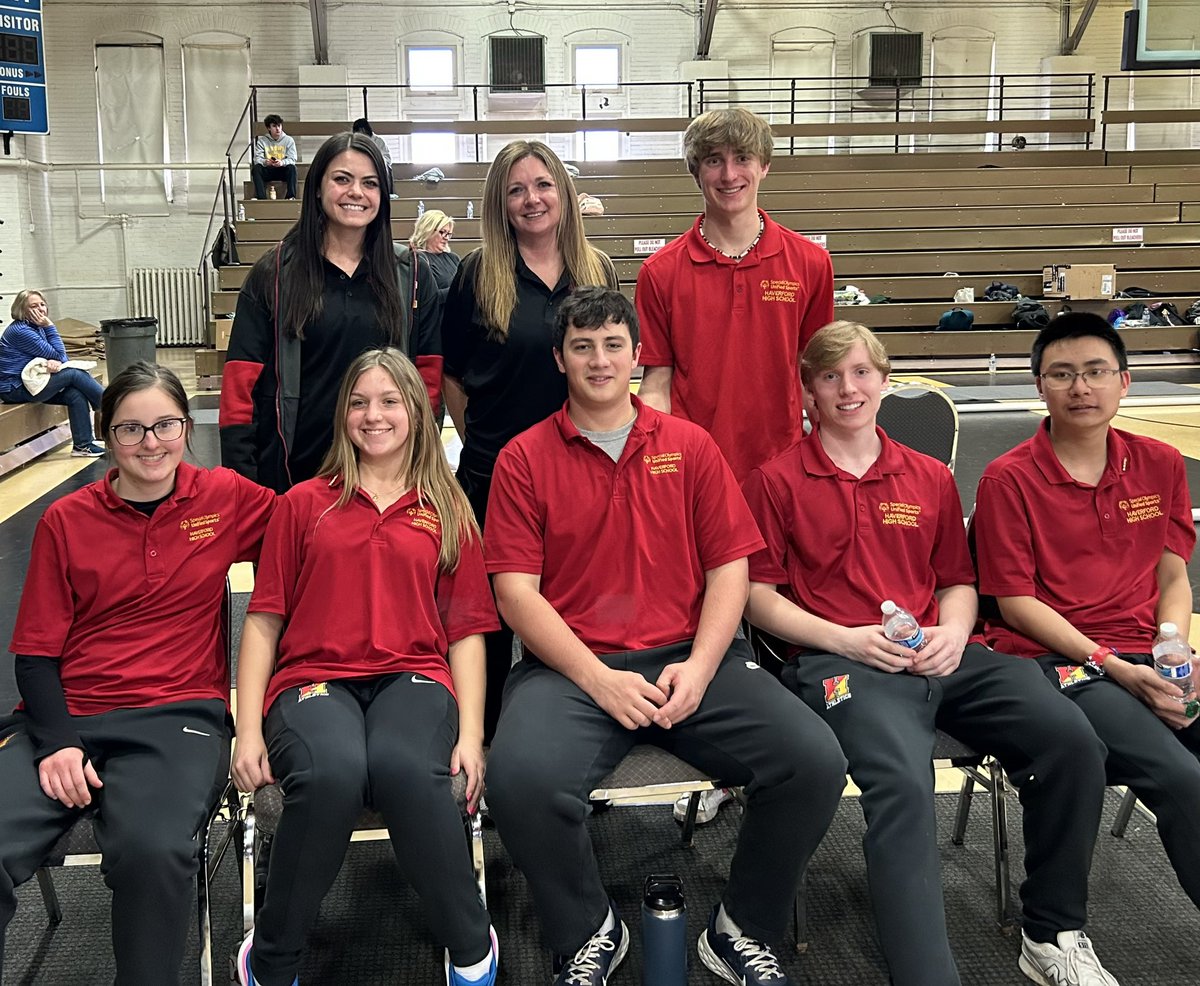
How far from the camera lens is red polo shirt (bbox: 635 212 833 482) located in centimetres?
235

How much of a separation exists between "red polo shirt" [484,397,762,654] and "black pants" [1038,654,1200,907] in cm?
69

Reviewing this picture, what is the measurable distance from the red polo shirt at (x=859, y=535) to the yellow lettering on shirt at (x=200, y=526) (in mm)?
1041

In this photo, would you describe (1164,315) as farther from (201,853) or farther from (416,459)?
(201,853)

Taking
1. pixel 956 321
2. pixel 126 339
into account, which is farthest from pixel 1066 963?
pixel 956 321

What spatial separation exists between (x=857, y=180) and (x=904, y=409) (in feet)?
35.6

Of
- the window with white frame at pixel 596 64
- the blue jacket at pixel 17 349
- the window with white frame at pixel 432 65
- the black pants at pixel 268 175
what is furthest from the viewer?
the window with white frame at pixel 596 64

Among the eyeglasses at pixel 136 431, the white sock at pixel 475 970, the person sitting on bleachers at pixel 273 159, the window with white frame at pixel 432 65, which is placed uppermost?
the window with white frame at pixel 432 65

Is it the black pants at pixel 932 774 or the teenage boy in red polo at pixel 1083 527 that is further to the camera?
the teenage boy in red polo at pixel 1083 527

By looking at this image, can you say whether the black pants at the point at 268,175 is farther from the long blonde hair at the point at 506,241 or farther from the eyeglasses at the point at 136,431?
the eyeglasses at the point at 136,431

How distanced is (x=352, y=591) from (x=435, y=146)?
508 inches

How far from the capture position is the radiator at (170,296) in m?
13.8

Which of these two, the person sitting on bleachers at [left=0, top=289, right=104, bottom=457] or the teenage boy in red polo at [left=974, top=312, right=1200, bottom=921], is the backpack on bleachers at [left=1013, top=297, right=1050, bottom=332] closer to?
the person sitting on bleachers at [left=0, top=289, right=104, bottom=457]

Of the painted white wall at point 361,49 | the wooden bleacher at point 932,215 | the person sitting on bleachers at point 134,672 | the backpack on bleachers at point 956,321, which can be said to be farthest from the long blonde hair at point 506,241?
the painted white wall at point 361,49

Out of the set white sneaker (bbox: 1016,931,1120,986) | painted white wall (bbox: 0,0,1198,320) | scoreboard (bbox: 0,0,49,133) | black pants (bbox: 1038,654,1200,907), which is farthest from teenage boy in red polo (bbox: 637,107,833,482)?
painted white wall (bbox: 0,0,1198,320)
